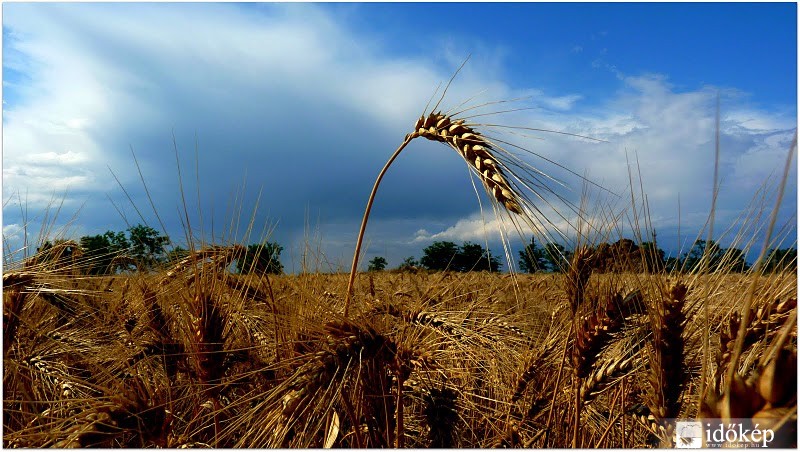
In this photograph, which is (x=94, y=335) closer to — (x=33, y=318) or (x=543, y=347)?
(x=33, y=318)

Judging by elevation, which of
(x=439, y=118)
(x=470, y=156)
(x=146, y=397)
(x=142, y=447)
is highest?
(x=439, y=118)

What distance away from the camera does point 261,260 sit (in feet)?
10.6

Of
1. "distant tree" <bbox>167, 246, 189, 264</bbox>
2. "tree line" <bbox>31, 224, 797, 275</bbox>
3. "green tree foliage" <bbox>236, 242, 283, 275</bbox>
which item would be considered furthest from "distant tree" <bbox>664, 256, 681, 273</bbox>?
"distant tree" <bbox>167, 246, 189, 264</bbox>

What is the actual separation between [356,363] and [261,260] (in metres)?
1.52

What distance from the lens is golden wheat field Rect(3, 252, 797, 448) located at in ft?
6.22

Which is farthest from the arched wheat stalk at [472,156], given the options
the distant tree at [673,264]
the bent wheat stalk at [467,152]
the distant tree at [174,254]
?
the distant tree at [174,254]

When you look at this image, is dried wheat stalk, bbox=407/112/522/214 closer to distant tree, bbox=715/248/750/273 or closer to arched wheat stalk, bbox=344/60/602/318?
arched wheat stalk, bbox=344/60/602/318

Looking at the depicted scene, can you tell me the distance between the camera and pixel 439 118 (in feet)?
6.78

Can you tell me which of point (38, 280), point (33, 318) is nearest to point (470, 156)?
point (38, 280)

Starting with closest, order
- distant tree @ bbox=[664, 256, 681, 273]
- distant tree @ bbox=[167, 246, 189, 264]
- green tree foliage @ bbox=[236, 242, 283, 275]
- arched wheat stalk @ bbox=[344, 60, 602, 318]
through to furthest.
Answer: arched wheat stalk @ bbox=[344, 60, 602, 318], distant tree @ bbox=[664, 256, 681, 273], green tree foliage @ bbox=[236, 242, 283, 275], distant tree @ bbox=[167, 246, 189, 264]

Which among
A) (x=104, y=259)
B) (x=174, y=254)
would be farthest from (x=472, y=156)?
(x=104, y=259)

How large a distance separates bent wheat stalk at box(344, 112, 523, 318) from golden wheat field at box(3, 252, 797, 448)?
1.08 ft

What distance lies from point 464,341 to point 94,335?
2598 mm

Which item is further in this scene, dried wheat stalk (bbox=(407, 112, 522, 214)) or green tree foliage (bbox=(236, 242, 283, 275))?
green tree foliage (bbox=(236, 242, 283, 275))
